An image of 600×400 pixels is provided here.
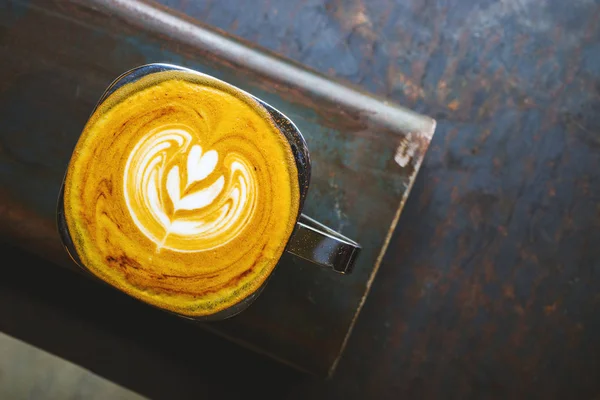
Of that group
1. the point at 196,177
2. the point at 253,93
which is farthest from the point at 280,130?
the point at 253,93

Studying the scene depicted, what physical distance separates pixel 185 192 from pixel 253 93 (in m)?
0.31

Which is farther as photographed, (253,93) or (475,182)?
(475,182)

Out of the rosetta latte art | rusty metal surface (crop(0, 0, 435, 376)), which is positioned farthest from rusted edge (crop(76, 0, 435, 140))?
the rosetta latte art

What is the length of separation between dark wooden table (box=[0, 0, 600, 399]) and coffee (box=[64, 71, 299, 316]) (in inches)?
18.6

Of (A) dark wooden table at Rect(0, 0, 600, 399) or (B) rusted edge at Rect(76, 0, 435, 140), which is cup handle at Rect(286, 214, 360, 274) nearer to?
(B) rusted edge at Rect(76, 0, 435, 140)

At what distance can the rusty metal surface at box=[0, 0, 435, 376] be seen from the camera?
103 centimetres

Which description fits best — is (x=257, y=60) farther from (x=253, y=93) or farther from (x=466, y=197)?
(x=466, y=197)

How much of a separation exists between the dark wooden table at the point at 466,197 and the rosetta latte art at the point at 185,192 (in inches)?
19.6

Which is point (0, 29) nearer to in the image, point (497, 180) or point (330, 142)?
point (330, 142)

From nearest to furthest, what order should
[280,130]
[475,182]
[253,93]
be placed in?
1. [280,130]
2. [253,93]
3. [475,182]

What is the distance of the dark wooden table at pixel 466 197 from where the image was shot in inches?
48.9

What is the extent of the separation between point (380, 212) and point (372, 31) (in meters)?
0.44

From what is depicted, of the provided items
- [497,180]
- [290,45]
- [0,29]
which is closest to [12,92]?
[0,29]

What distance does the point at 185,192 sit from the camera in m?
0.81
